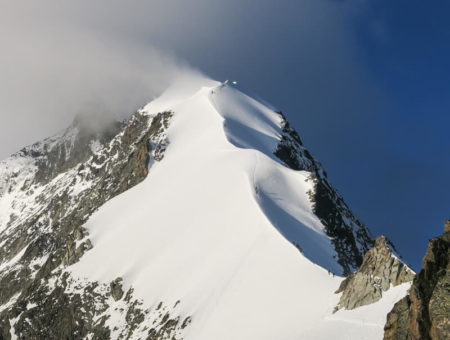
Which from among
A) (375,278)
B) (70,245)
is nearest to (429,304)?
(375,278)

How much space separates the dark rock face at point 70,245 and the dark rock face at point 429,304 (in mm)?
27005

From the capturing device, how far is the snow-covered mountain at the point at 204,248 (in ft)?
124

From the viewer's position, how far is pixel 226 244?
5138 cm

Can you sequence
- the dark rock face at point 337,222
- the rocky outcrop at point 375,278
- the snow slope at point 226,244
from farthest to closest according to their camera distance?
1. the dark rock face at point 337,222
2. the snow slope at point 226,244
3. the rocky outcrop at point 375,278

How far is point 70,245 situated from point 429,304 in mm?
68807

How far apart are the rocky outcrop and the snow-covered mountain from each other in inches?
6.4

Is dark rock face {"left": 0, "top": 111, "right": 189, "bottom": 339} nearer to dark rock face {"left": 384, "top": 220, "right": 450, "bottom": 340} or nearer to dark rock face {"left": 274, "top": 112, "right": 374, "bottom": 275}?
dark rock face {"left": 274, "top": 112, "right": 374, "bottom": 275}

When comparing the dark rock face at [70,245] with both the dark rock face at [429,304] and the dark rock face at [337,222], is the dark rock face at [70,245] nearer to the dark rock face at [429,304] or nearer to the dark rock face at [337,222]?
the dark rock face at [337,222]

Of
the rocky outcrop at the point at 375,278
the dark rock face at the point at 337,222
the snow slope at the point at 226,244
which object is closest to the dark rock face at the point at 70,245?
the snow slope at the point at 226,244

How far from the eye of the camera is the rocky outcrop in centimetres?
3081

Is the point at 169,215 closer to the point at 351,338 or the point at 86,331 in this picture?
the point at 86,331

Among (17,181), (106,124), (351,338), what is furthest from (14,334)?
(17,181)

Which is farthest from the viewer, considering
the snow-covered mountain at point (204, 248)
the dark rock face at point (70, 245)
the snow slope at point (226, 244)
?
the dark rock face at point (70, 245)

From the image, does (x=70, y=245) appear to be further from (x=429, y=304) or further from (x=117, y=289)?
(x=429, y=304)
